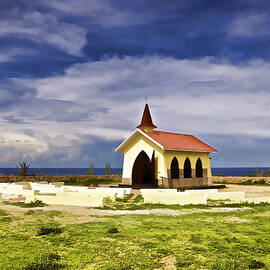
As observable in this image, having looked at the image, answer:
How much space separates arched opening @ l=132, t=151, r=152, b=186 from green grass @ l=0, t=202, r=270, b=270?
51.3 ft

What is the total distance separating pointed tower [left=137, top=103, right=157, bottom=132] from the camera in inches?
1086

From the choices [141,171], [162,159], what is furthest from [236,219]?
[141,171]

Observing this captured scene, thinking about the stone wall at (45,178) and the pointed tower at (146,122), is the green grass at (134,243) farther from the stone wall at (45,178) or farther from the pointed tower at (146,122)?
the stone wall at (45,178)

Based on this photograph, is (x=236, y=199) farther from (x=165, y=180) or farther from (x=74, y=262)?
(x=74, y=262)

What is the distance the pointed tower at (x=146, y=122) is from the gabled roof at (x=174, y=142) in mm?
597

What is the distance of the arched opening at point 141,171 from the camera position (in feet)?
89.6

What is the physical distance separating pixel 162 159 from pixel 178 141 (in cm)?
388

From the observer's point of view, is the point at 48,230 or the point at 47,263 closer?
the point at 47,263

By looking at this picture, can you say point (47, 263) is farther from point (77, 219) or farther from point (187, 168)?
point (187, 168)

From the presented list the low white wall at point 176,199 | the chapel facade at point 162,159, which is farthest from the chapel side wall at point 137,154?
the low white wall at point 176,199

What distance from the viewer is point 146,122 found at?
27750mm

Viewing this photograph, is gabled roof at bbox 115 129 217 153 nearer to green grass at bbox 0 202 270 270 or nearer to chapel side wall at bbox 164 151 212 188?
chapel side wall at bbox 164 151 212 188

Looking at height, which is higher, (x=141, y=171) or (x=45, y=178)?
(x=141, y=171)

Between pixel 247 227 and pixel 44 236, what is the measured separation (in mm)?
6877
